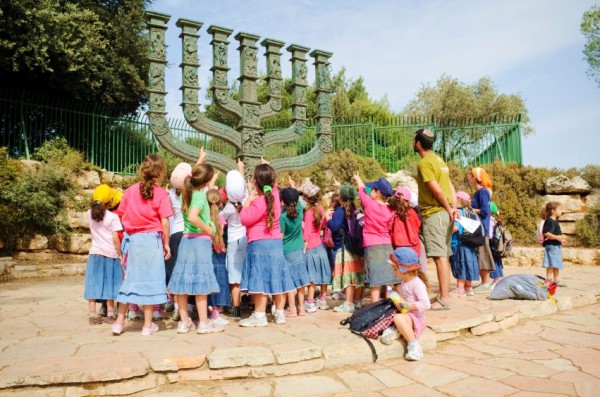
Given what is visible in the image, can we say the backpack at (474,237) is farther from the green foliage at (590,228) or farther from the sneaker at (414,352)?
the green foliage at (590,228)

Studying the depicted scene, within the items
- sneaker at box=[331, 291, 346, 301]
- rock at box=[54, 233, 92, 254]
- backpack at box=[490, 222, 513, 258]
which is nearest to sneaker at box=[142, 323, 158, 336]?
sneaker at box=[331, 291, 346, 301]

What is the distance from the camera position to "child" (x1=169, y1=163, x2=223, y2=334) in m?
3.68

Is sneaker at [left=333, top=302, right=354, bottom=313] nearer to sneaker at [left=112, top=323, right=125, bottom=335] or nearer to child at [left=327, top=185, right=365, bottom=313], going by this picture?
child at [left=327, top=185, right=365, bottom=313]

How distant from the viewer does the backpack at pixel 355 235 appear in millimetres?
4645

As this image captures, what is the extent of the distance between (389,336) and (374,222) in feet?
4.09

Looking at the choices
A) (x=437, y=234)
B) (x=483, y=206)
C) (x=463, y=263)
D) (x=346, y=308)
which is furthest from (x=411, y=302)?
(x=483, y=206)

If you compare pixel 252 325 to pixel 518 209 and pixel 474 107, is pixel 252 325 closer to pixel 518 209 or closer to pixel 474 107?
pixel 518 209

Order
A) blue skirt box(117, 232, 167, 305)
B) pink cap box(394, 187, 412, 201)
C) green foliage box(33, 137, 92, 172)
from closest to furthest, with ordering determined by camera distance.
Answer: blue skirt box(117, 232, 167, 305) → pink cap box(394, 187, 412, 201) → green foliage box(33, 137, 92, 172)

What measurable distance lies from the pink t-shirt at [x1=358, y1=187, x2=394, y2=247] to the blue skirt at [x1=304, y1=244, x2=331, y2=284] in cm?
59

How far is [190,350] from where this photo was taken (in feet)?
10.2

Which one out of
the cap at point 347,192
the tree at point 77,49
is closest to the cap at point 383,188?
the cap at point 347,192

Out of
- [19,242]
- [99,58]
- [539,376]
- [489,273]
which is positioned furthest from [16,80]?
[539,376]

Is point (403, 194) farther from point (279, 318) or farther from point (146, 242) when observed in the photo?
point (146, 242)

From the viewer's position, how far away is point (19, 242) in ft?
28.7
